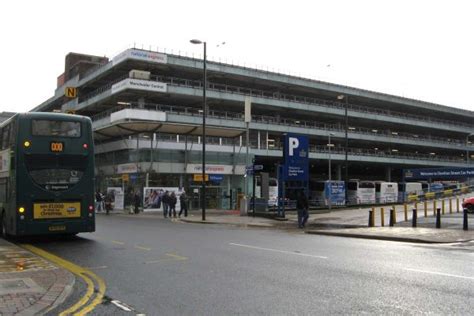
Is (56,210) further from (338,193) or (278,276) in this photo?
(338,193)

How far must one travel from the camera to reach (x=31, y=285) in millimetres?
8156

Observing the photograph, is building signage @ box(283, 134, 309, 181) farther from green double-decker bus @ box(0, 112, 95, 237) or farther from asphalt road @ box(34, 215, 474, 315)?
green double-decker bus @ box(0, 112, 95, 237)

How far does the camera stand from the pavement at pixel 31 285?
22.5ft

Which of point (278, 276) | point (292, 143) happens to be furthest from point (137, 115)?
point (278, 276)

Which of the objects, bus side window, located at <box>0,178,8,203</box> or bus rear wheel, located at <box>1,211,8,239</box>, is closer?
bus side window, located at <box>0,178,8,203</box>

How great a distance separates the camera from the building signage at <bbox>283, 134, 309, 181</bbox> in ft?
94.4

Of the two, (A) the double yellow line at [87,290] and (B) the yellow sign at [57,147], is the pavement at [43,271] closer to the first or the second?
(A) the double yellow line at [87,290]

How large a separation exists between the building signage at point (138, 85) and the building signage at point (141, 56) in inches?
99.5

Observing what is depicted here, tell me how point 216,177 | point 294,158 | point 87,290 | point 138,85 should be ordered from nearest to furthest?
point 87,290 → point 294,158 → point 216,177 → point 138,85

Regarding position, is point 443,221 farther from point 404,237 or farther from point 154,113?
point 154,113

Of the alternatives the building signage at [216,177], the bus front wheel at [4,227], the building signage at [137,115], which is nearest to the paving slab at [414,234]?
the bus front wheel at [4,227]

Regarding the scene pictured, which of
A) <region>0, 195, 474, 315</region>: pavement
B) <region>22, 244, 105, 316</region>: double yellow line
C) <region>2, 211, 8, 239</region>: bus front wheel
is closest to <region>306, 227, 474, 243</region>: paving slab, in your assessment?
<region>0, 195, 474, 315</region>: pavement

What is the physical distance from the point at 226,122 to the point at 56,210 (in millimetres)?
45978

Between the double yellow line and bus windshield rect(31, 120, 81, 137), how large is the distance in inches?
169
